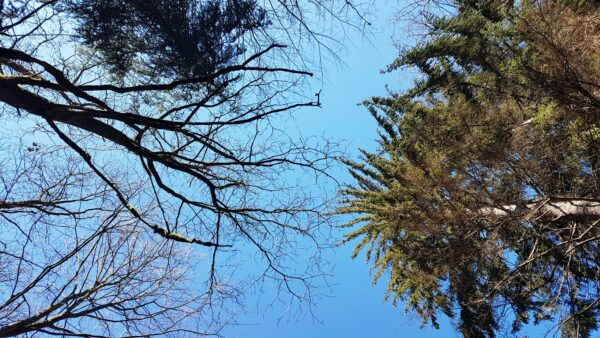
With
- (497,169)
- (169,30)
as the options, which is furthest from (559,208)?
(169,30)

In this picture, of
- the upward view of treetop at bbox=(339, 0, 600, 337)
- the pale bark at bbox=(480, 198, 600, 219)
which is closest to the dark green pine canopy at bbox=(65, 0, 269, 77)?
the upward view of treetop at bbox=(339, 0, 600, 337)

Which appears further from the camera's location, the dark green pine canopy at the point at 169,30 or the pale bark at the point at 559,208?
the pale bark at the point at 559,208

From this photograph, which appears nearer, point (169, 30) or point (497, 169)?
point (169, 30)

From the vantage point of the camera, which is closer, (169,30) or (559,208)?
(169,30)

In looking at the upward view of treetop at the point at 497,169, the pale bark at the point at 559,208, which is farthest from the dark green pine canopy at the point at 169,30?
the pale bark at the point at 559,208

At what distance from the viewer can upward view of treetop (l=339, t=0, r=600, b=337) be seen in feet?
17.8

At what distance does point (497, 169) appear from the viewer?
259 inches

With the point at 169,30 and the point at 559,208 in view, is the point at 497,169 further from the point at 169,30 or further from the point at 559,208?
the point at 169,30

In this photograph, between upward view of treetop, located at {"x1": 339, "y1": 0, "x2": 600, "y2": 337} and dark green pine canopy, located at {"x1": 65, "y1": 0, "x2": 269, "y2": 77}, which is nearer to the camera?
dark green pine canopy, located at {"x1": 65, "y1": 0, "x2": 269, "y2": 77}

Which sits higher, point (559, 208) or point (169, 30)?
point (169, 30)

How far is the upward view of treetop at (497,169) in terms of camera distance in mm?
5416

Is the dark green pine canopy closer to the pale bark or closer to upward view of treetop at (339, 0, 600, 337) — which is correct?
upward view of treetop at (339, 0, 600, 337)

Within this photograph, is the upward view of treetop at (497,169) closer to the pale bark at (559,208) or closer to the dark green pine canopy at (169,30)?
the pale bark at (559,208)

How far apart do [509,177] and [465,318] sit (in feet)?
12.4
